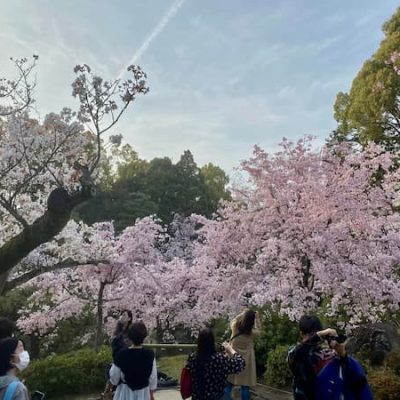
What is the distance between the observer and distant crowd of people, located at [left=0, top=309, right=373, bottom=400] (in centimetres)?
294

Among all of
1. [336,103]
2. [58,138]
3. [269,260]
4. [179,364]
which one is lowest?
[179,364]

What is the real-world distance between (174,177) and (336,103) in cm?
1809

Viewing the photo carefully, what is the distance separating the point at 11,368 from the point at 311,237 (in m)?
6.50

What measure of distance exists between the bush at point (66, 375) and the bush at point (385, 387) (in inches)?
214

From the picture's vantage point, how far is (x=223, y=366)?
3906 millimetres

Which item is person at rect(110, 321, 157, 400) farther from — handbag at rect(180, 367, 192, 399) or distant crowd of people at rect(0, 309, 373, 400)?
handbag at rect(180, 367, 192, 399)

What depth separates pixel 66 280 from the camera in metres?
14.1

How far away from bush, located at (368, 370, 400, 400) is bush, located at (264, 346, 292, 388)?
2514mm

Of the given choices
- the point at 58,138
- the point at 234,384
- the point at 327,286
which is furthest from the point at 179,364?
the point at 234,384

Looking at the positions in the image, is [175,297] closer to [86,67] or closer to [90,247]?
[90,247]

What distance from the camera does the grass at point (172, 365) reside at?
11447 millimetres

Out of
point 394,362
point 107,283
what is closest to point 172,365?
point 107,283

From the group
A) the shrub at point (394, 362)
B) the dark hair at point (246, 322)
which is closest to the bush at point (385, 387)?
the shrub at point (394, 362)

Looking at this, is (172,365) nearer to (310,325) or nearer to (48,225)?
(48,225)
